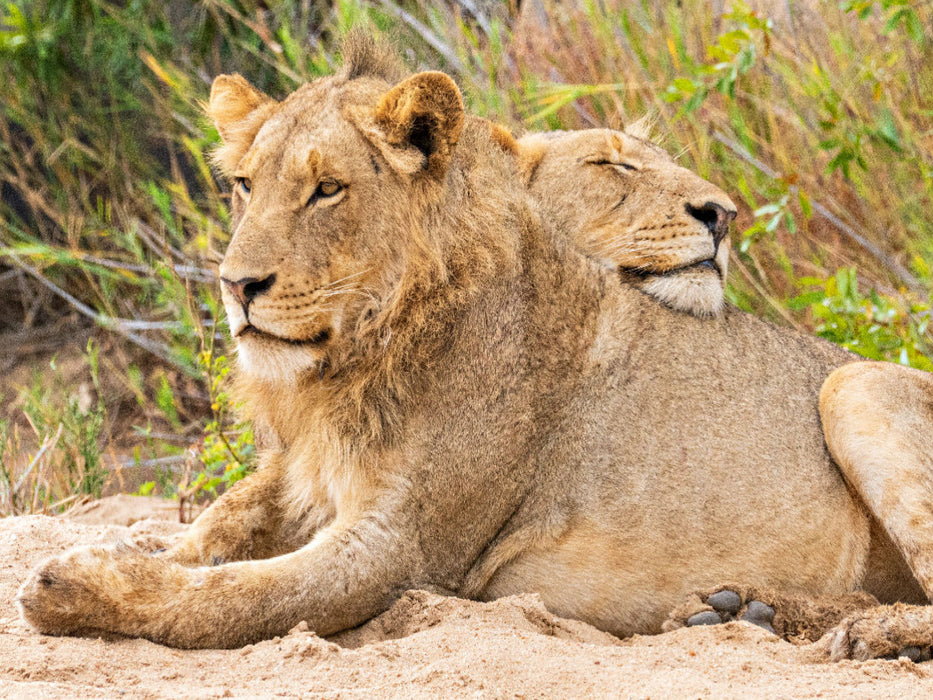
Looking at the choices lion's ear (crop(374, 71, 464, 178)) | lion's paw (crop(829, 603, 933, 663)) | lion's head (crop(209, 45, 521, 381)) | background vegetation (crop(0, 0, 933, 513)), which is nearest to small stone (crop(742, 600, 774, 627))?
lion's paw (crop(829, 603, 933, 663))

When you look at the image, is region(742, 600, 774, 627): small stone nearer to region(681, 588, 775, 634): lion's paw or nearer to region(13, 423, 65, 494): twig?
region(681, 588, 775, 634): lion's paw

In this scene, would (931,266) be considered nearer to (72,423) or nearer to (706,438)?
(706,438)

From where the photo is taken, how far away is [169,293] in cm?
574

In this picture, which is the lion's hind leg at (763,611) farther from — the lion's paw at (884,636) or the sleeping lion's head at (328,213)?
the sleeping lion's head at (328,213)

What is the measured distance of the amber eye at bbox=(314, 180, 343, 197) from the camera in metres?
3.08

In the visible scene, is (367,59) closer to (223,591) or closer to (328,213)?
(328,213)

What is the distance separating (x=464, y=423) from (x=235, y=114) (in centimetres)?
126

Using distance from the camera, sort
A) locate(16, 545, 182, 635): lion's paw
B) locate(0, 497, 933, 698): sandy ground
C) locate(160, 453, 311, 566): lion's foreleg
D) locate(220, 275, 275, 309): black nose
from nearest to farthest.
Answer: locate(0, 497, 933, 698): sandy ground < locate(16, 545, 182, 635): lion's paw < locate(220, 275, 275, 309): black nose < locate(160, 453, 311, 566): lion's foreleg

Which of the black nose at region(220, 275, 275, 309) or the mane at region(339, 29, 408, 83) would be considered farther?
the mane at region(339, 29, 408, 83)

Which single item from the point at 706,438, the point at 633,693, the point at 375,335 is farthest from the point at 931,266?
the point at 633,693

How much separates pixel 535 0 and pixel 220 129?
4.26m

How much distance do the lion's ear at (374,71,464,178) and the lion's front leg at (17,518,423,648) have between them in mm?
1021

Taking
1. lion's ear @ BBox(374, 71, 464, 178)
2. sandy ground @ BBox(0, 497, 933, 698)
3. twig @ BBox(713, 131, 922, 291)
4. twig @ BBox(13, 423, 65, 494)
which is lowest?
twig @ BBox(13, 423, 65, 494)

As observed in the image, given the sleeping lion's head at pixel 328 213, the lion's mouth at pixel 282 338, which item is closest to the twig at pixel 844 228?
the sleeping lion's head at pixel 328 213
